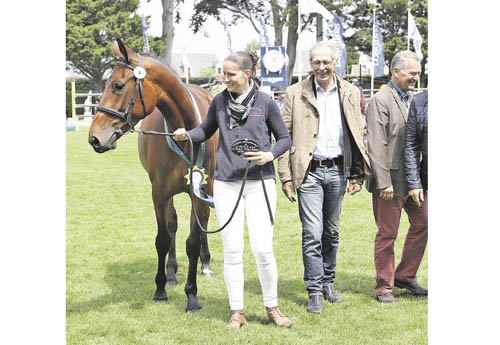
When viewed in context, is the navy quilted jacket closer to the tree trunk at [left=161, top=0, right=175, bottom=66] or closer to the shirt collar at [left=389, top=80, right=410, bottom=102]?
the shirt collar at [left=389, top=80, right=410, bottom=102]

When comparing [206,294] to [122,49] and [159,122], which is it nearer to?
[159,122]

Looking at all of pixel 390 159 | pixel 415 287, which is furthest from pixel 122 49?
pixel 415 287

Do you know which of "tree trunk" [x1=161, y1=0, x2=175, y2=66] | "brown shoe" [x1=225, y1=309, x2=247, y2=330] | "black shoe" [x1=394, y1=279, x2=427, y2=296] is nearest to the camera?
"brown shoe" [x1=225, y1=309, x2=247, y2=330]

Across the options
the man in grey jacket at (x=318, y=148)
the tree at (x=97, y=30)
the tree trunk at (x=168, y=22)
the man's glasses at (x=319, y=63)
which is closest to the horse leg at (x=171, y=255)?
the man in grey jacket at (x=318, y=148)

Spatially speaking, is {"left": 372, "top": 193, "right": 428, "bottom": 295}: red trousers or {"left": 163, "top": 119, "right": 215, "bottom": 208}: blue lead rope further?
{"left": 372, "top": 193, "right": 428, "bottom": 295}: red trousers

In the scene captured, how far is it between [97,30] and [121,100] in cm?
4100

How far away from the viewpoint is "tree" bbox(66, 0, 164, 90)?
139 ft

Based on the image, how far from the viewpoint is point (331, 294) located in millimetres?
5059

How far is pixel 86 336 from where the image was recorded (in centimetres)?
430

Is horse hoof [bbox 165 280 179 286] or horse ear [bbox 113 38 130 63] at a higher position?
horse ear [bbox 113 38 130 63]

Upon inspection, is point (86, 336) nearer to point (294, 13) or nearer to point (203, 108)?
point (203, 108)

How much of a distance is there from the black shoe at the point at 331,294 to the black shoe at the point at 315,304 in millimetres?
250

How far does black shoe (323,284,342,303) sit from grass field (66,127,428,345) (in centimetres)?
7

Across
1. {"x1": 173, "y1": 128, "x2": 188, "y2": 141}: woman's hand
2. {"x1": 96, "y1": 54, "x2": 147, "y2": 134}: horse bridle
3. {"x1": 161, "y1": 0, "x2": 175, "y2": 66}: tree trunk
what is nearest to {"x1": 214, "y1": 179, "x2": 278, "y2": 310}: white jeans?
{"x1": 173, "y1": 128, "x2": 188, "y2": 141}: woman's hand
